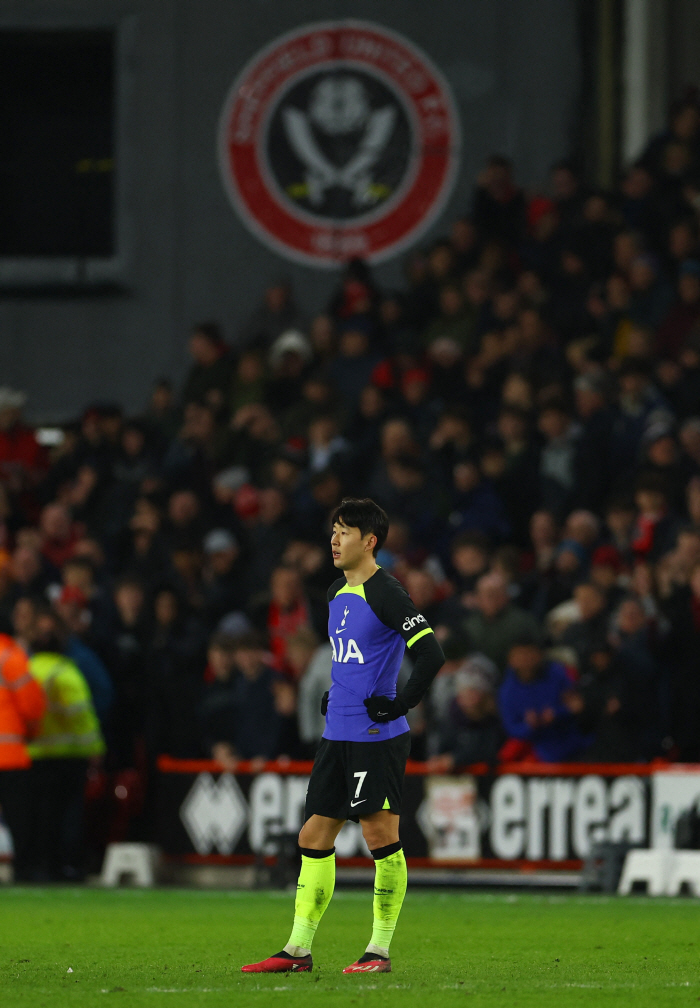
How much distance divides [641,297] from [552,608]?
3.41 m

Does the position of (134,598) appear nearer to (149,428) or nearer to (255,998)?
(149,428)

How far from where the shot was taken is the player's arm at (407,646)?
8.14m

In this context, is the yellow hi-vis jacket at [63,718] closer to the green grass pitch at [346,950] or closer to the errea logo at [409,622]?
the green grass pitch at [346,950]

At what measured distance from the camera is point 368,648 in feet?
27.5

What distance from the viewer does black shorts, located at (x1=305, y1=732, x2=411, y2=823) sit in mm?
8250

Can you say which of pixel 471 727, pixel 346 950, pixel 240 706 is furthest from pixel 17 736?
pixel 346 950

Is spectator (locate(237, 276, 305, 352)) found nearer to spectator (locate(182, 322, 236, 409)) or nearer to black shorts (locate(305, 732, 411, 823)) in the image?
spectator (locate(182, 322, 236, 409))

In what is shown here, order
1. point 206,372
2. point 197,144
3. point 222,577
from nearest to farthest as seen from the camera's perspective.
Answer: point 222,577, point 206,372, point 197,144

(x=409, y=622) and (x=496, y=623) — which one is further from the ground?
(x=409, y=622)

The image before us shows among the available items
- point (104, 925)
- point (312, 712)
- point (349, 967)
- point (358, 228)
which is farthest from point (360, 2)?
point (349, 967)

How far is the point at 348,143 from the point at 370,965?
614 inches

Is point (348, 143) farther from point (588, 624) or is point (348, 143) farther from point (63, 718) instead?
point (63, 718)

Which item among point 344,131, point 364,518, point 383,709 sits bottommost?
point 383,709

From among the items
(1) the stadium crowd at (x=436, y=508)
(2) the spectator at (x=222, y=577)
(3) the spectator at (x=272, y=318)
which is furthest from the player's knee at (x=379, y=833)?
(3) the spectator at (x=272, y=318)
